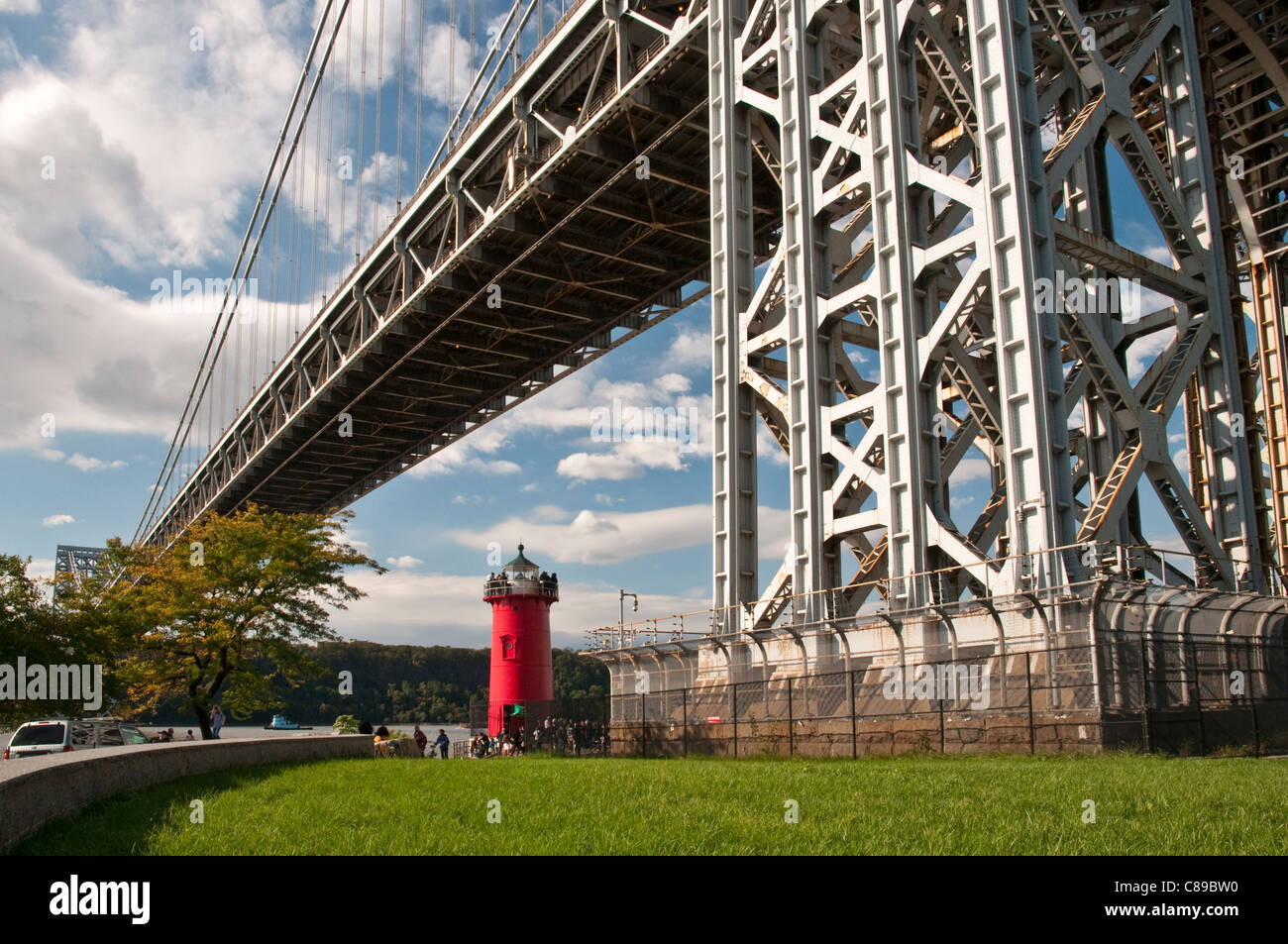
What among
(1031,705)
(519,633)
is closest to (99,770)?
(1031,705)

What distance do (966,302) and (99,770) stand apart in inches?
565

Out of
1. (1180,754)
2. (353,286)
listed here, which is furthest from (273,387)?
(1180,754)

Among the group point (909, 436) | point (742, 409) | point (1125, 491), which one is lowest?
point (1125, 491)


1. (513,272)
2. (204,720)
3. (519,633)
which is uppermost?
(513,272)

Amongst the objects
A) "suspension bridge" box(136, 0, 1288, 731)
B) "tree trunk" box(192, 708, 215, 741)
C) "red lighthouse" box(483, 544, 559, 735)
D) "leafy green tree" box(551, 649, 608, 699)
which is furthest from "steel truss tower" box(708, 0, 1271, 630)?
"leafy green tree" box(551, 649, 608, 699)

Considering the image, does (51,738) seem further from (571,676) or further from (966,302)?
(571,676)

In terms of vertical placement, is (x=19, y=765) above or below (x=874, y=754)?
above

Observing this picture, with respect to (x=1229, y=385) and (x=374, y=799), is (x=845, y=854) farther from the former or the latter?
(x=1229, y=385)

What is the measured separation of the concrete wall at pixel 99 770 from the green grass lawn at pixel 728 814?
189 mm

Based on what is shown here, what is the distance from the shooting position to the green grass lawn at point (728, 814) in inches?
233

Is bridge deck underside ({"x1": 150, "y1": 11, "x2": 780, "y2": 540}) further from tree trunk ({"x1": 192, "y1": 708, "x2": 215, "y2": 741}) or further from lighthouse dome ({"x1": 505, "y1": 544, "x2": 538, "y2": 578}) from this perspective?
tree trunk ({"x1": 192, "y1": 708, "x2": 215, "y2": 741})

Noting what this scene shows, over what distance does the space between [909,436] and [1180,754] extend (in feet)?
21.4

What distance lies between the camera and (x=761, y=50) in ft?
77.8

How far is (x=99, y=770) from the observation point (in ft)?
33.0
